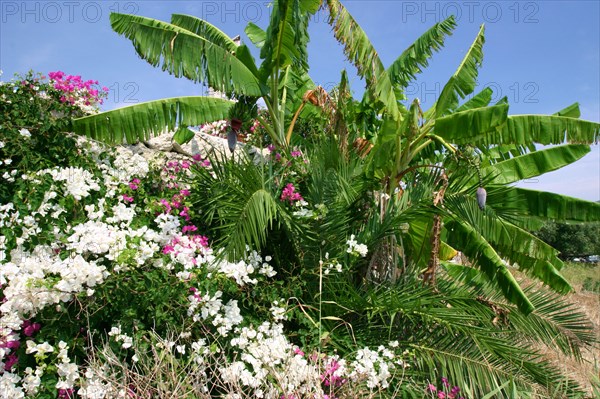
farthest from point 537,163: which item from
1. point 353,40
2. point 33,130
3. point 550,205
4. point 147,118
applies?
point 33,130

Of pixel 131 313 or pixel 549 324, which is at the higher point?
pixel 131 313

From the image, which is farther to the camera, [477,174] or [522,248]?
[522,248]

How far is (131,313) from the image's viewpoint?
9.94 ft

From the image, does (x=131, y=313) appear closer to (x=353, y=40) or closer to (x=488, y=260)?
(x=488, y=260)

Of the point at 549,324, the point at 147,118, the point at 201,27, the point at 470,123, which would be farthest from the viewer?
the point at 201,27

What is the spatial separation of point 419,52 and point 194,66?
356 centimetres

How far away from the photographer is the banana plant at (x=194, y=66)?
5.39 metres

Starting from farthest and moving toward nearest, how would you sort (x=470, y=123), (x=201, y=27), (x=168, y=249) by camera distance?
(x=201, y=27) → (x=470, y=123) → (x=168, y=249)

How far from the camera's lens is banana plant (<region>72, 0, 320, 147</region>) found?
5.39m

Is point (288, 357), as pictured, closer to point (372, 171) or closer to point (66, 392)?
point (66, 392)

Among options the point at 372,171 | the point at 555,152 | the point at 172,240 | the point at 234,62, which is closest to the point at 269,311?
the point at 172,240

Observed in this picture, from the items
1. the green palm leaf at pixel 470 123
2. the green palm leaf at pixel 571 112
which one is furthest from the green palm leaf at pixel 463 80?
the green palm leaf at pixel 571 112

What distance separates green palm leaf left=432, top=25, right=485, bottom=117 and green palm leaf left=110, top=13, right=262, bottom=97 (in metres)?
2.27

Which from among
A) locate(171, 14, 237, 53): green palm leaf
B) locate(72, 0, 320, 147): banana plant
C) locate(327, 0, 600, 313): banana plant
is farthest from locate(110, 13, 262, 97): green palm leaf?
locate(327, 0, 600, 313): banana plant
